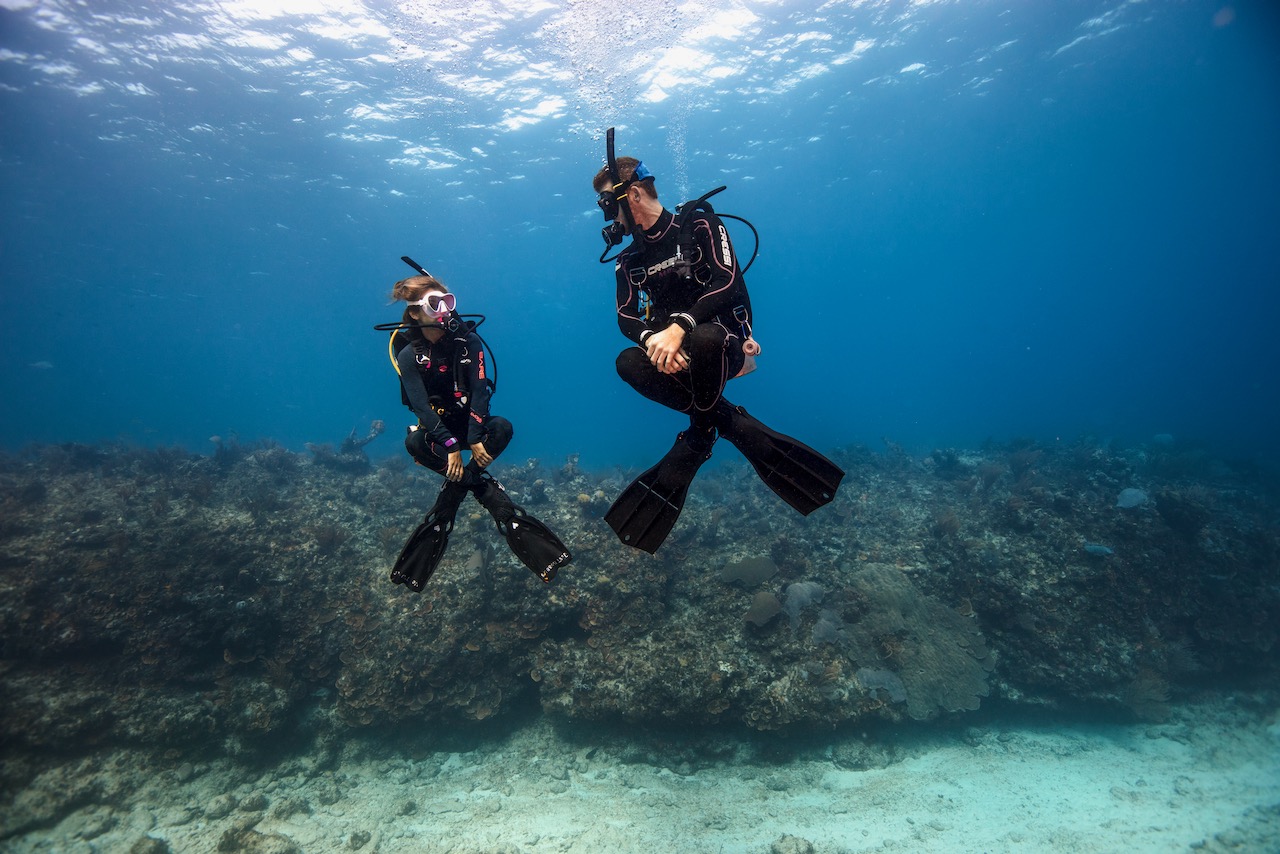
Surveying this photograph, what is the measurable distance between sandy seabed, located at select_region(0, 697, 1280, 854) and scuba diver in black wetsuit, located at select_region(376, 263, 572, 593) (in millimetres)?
5617

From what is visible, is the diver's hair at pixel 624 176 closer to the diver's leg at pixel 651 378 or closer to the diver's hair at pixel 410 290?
the diver's leg at pixel 651 378

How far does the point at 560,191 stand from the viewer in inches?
1505

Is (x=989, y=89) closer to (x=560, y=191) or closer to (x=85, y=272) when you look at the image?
(x=560, y=191)

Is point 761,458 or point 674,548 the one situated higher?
point 761,458

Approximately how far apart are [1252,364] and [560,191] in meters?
120

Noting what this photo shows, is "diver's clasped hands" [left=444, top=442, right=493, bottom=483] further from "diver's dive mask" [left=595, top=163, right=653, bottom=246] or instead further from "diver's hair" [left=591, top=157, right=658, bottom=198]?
"diver's hair" [left=591, top=157, right=658, bottom=198]

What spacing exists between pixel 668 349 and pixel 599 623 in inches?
303

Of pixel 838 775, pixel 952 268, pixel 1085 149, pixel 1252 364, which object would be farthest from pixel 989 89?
pixel 1252 364

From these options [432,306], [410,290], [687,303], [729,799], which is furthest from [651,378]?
[729,799]

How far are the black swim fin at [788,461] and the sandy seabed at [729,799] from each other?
6520mm

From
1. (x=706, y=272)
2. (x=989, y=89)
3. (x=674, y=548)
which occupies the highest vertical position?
(x=989, y=89)

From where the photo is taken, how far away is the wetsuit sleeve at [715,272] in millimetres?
3371

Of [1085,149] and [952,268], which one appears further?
[952,268]

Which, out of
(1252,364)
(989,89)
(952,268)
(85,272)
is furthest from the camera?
(952,268)
